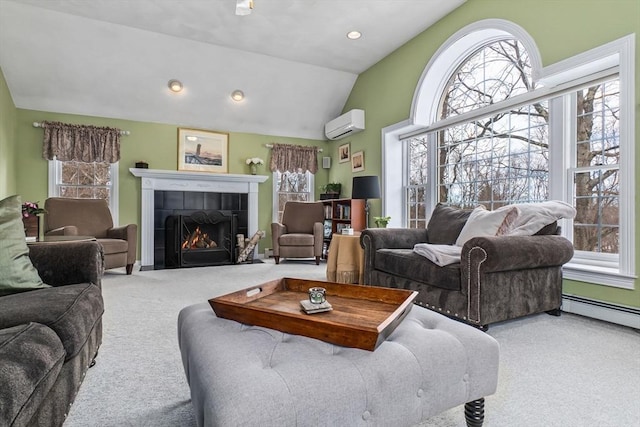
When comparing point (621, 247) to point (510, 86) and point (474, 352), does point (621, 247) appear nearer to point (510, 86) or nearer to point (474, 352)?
point (510, 86)

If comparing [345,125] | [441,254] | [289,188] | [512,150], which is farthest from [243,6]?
[289,188]

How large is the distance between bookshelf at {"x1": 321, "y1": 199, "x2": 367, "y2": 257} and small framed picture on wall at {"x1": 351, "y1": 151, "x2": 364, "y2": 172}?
0.60m

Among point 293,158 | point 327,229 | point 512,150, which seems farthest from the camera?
point 293,158

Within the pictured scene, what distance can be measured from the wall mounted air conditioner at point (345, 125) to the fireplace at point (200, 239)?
89.1 inches

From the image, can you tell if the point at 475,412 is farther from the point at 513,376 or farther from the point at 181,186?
the point at 181,186

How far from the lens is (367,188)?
4594 millimetres

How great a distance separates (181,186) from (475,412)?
16.9 feet

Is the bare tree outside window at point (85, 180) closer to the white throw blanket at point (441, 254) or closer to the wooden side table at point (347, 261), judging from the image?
the wooden side table at point (347, 261)

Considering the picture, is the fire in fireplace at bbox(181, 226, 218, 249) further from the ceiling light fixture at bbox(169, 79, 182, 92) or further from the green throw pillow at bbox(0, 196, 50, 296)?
the green throw pillow at bbox(0, 196, 50, 296)

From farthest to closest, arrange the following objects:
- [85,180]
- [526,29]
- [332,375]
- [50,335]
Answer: [85,180], [526,29], [50,335], [332,375]

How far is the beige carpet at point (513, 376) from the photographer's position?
1.35 m

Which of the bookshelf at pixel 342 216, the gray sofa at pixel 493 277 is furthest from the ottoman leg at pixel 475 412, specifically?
the bookshelf at pixel 342 216

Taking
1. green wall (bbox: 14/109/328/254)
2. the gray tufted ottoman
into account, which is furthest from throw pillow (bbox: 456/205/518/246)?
green wall (bbox: 14/109/328/254)

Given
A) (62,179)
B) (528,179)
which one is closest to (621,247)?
(528,179)
